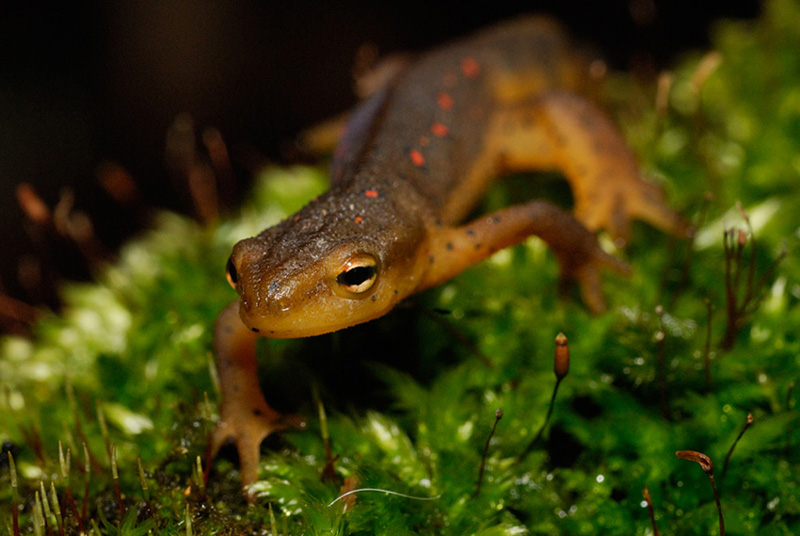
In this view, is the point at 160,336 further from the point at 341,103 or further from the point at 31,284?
the point at 341,103

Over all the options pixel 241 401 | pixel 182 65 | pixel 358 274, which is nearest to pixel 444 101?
pixel 358 274

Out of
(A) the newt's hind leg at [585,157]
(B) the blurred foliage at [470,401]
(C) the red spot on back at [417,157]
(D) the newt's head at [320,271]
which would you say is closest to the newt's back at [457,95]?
(C) the red spot on back at [417,157]

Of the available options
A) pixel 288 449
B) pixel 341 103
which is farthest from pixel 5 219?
pixel 288 449

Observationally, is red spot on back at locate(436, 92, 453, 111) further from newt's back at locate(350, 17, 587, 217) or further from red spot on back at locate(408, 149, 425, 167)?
red spot on back at locate(408, 149, 425, 167)

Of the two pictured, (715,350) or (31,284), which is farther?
(31,284)

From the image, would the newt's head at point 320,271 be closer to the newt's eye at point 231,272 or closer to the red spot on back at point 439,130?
the newt's eye at point 231,272

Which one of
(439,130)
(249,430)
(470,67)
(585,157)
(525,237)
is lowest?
(249,430)

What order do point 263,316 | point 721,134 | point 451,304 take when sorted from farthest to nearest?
point 721,134 → point 451,304 → point 263,316

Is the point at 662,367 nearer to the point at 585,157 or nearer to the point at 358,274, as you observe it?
the point at 358,274
